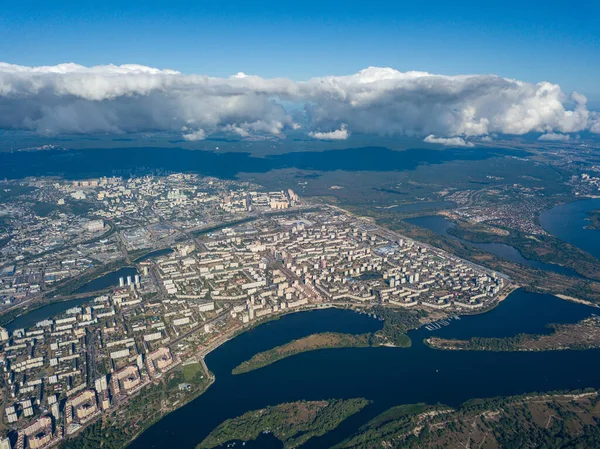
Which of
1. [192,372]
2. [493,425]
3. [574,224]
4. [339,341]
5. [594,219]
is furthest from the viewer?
[594,219]

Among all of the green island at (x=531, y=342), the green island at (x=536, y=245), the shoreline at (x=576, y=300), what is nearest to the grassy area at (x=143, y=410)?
the green island at (x=531, y=342)

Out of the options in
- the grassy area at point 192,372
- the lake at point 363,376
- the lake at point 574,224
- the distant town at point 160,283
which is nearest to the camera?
the lake at point 363,376

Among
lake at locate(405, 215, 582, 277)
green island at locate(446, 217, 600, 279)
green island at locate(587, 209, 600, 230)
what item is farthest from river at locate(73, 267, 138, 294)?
green island at locate(587, 209, 600, 230)

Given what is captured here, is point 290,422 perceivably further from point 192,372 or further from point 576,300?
point 576,300

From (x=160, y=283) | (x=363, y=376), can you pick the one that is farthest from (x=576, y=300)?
(x=160, y=283)

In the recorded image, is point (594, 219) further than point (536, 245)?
Yes

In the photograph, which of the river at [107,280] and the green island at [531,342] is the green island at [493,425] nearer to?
the green island at [531,342]

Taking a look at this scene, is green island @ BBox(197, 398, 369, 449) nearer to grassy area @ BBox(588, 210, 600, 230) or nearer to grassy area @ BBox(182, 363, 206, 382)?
grassy area @ BBox(182, 363, 206, 382)
